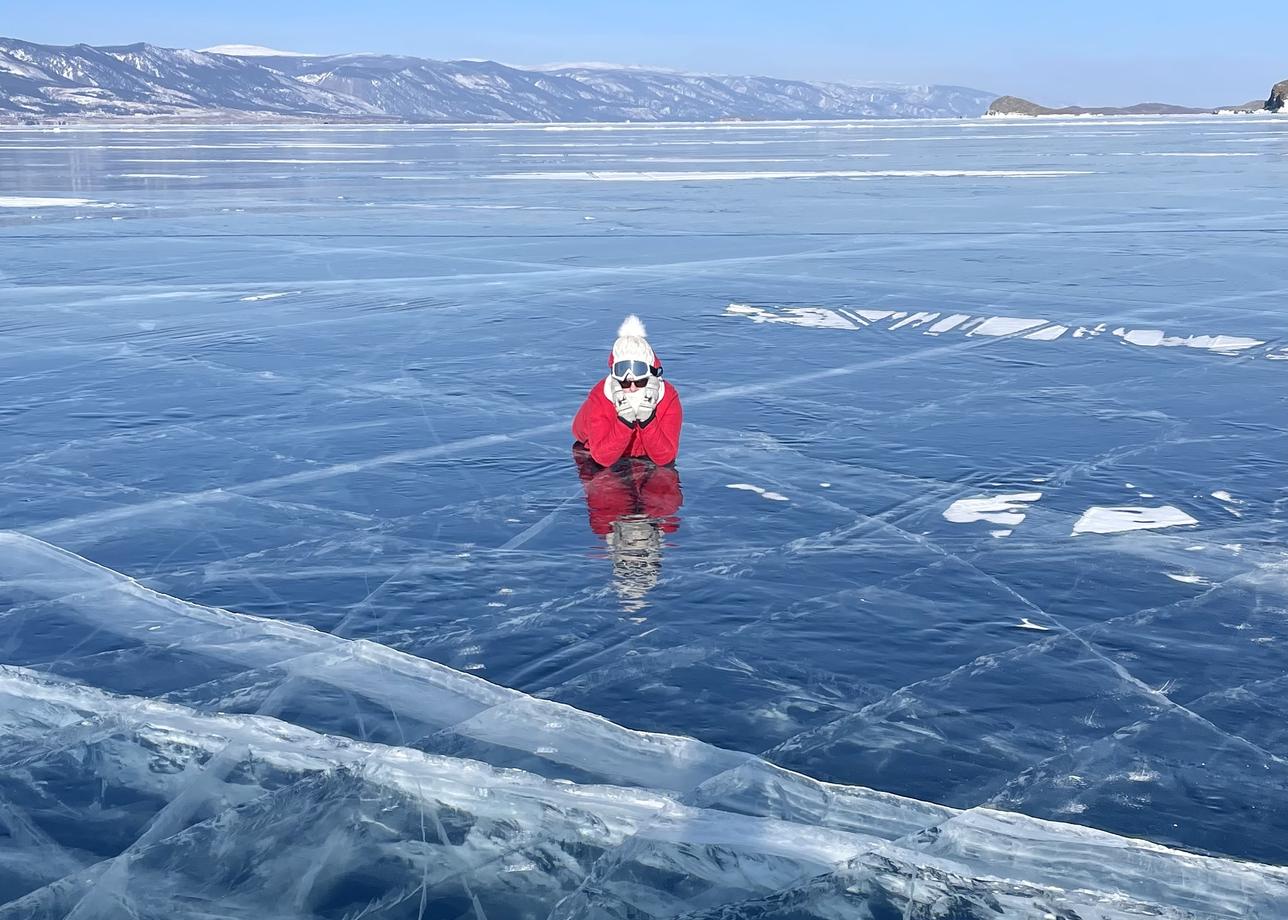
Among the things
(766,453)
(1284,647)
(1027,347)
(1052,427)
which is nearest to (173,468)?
(766,453)

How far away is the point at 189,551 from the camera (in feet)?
22.2

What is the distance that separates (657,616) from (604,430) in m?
2.39

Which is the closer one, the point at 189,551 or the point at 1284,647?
the point at 1284,647

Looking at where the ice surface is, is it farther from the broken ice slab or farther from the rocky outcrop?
the rocky outcrop

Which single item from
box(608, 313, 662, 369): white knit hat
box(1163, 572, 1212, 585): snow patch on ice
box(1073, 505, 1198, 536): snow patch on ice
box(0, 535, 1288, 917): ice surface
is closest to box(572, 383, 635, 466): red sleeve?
box(608, 313, 662, 369): white knit hat

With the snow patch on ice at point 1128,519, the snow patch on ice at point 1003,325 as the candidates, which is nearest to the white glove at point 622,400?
the snow patch on ice at point 1128,519

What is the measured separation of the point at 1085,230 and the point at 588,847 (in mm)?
18905

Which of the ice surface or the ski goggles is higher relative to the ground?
the ski goggles

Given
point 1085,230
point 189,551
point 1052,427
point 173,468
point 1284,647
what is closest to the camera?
point 1284,647

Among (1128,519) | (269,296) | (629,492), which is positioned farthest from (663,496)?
(269,296)

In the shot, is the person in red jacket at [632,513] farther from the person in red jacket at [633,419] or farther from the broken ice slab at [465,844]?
the broken ice slab at [465,844]

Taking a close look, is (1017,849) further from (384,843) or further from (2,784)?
(2,784)

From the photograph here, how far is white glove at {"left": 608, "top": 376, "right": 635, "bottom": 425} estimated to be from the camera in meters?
7.89

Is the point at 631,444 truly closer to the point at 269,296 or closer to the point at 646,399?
the point at 646,399
